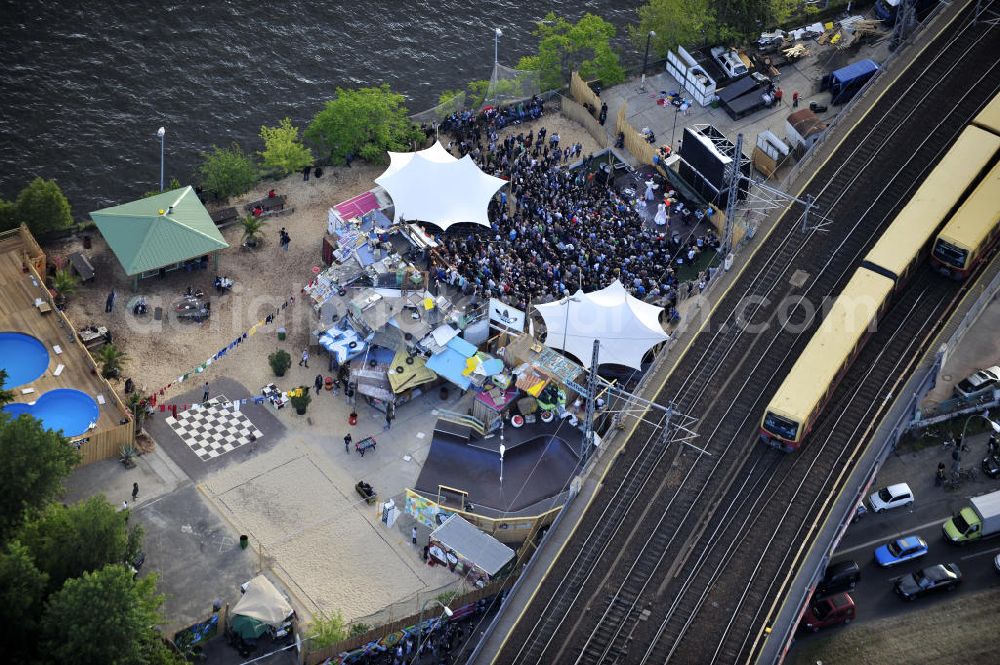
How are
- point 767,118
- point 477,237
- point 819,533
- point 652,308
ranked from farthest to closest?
point 767,118 < point 477,237 < point 652,308 < point 819,533

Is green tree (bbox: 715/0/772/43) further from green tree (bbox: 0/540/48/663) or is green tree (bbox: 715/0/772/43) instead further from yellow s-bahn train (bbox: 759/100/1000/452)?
green tree (bbox: 0/540/48/663)

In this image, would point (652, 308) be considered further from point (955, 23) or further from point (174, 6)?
point (174, 6)

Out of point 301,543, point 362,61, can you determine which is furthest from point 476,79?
point 301,543

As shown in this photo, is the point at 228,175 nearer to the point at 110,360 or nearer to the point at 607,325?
the point at 110,360

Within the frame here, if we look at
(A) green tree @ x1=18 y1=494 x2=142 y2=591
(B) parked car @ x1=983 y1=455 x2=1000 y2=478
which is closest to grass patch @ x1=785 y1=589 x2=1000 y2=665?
(B) parked car @ x1=983 y1=455 x2=1000 y2=478

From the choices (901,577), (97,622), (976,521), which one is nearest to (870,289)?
(976,521)
